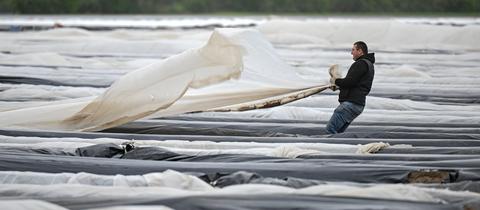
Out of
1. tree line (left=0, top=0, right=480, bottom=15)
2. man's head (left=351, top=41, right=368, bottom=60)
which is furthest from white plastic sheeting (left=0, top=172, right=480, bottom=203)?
tree line (left=0, top=0, right=480, bottom=15)

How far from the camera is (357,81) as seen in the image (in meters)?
7.94

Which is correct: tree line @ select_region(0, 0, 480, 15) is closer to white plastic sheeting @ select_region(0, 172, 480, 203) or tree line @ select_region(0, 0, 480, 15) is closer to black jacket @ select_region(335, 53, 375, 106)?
black jacket @ select_region(335, 53, 375, 106)

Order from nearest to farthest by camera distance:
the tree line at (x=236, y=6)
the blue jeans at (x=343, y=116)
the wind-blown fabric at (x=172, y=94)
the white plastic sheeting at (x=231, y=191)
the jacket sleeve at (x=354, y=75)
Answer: the white plastic sheeting at (x=231, y=191)
the jacket sleeve at (x=354, y=75)
the blue jeans at (x=343, y=116)
the wind-blown fabric at (x=172, y=94)
the tree line at (x=236, y=6)

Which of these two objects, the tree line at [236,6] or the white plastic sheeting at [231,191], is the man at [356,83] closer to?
the white plastic sheeting at [231,191]

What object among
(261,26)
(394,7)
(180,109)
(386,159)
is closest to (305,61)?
(261,26)

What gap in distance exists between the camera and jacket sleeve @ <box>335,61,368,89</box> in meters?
7.89

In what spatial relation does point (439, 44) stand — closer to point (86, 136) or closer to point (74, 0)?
point (86, 136)

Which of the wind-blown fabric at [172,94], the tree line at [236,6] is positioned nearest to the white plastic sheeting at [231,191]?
the wind-blown fabric at [172,94]

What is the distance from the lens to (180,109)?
348 inches

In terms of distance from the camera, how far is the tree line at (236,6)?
107 feet

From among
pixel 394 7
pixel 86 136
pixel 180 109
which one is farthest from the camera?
pixel 394 7

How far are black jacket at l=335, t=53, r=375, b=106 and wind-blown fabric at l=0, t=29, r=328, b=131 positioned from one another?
851 millimetres

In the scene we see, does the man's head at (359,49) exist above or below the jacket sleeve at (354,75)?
above

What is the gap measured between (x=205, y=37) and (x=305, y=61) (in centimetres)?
270
